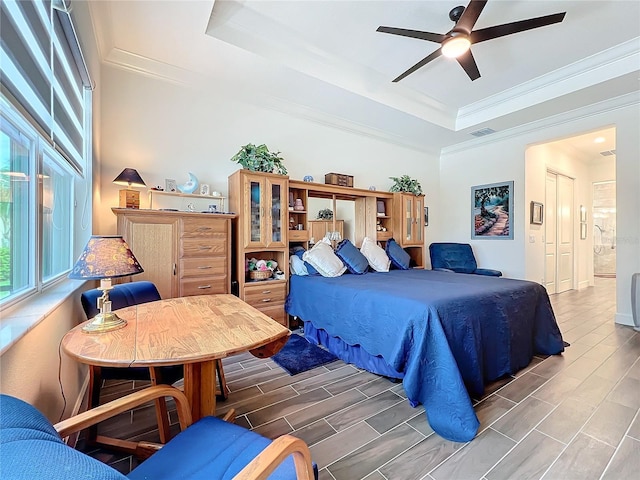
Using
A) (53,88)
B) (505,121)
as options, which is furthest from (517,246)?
(53,88)

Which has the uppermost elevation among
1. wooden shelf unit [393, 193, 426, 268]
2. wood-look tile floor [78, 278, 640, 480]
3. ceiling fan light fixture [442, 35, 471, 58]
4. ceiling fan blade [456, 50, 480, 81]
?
ceiling fan blade [456, 50, 480, 81]

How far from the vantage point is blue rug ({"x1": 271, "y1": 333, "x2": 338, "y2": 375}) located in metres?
2.49

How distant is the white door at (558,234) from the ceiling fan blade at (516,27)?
12.8 ft

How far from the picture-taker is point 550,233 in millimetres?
5387

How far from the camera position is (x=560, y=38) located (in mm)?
2875

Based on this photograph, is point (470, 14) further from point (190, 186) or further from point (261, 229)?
point (190, 186)

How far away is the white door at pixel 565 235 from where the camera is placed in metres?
5.66

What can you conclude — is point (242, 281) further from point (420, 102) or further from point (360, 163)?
point (420, 102)

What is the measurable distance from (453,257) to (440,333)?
11.6 feet

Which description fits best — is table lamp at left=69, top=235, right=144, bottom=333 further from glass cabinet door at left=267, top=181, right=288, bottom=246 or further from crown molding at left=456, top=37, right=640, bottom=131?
crown molding at left=456, top=37, right=640, bottom=131

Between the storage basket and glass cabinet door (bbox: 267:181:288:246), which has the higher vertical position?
glass cabinet door (bbox: 267:181:288:246)

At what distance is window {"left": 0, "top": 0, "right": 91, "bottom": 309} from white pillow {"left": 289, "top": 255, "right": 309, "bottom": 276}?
6.97ft

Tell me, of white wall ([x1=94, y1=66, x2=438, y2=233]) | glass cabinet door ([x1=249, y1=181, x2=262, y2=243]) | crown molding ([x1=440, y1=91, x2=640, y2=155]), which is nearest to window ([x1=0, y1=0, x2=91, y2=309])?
white wall ([x1=94, y1=66, x2=438, y2=233])

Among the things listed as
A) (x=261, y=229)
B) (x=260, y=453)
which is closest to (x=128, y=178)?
(x=261, y=229)
